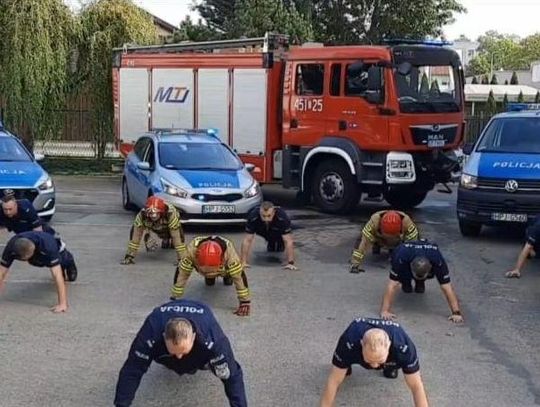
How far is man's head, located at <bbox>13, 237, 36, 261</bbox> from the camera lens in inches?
320

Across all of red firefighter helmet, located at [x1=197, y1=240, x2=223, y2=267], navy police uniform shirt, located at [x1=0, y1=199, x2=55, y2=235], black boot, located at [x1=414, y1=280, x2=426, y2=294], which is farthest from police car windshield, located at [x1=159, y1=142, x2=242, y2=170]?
red firefighter helmet, located at [x1=197, y1=240, x2=223, y2=267]

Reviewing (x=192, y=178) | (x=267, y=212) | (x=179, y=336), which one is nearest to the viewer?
(x=179, y=336)

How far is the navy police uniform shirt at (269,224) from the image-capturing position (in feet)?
34.0

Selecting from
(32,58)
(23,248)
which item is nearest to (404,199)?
(23,248)

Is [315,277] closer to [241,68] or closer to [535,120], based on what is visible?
[535,120]

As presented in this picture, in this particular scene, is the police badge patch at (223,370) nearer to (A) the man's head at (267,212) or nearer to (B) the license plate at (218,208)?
(A) the man's head at (267,212)

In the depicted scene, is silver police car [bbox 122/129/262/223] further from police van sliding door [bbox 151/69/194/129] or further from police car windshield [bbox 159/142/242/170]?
police van sliding door [bbox 151/69/194/129]

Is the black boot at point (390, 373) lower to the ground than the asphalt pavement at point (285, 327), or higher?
higher

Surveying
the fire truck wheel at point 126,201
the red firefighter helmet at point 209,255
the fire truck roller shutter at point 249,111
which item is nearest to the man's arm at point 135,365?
the red firefighter helmet at point 209,255

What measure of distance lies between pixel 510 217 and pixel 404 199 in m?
4.72

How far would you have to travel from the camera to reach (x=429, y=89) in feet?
50.6

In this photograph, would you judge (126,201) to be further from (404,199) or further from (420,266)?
(420,266)

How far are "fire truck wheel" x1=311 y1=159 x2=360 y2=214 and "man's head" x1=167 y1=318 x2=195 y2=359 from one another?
10.4 metres

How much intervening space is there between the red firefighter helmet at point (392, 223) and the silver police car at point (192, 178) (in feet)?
14.1
